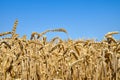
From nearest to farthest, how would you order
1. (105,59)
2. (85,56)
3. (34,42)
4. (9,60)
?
(9,60) → (105,59) → (85,56) → (34,42)

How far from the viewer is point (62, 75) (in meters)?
4.09

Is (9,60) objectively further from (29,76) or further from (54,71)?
(54,71)

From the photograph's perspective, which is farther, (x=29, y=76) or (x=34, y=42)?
(x=34, y=42)

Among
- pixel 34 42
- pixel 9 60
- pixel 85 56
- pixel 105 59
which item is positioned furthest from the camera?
pixel 34 42

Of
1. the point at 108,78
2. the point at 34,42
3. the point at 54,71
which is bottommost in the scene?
the point at 108,78

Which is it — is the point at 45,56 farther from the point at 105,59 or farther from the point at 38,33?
the point at 105,59

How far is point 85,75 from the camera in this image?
4.10 metres

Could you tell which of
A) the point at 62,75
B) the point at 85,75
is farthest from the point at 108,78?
the point at 62,75

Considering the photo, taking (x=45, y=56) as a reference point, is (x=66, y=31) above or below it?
above

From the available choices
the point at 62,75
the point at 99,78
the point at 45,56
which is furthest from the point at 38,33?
the point at 99,78

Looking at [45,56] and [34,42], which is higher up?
[34,42]

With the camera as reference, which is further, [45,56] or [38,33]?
[38,33]

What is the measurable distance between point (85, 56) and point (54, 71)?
663 mm

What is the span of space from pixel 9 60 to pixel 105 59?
1.23 meters
